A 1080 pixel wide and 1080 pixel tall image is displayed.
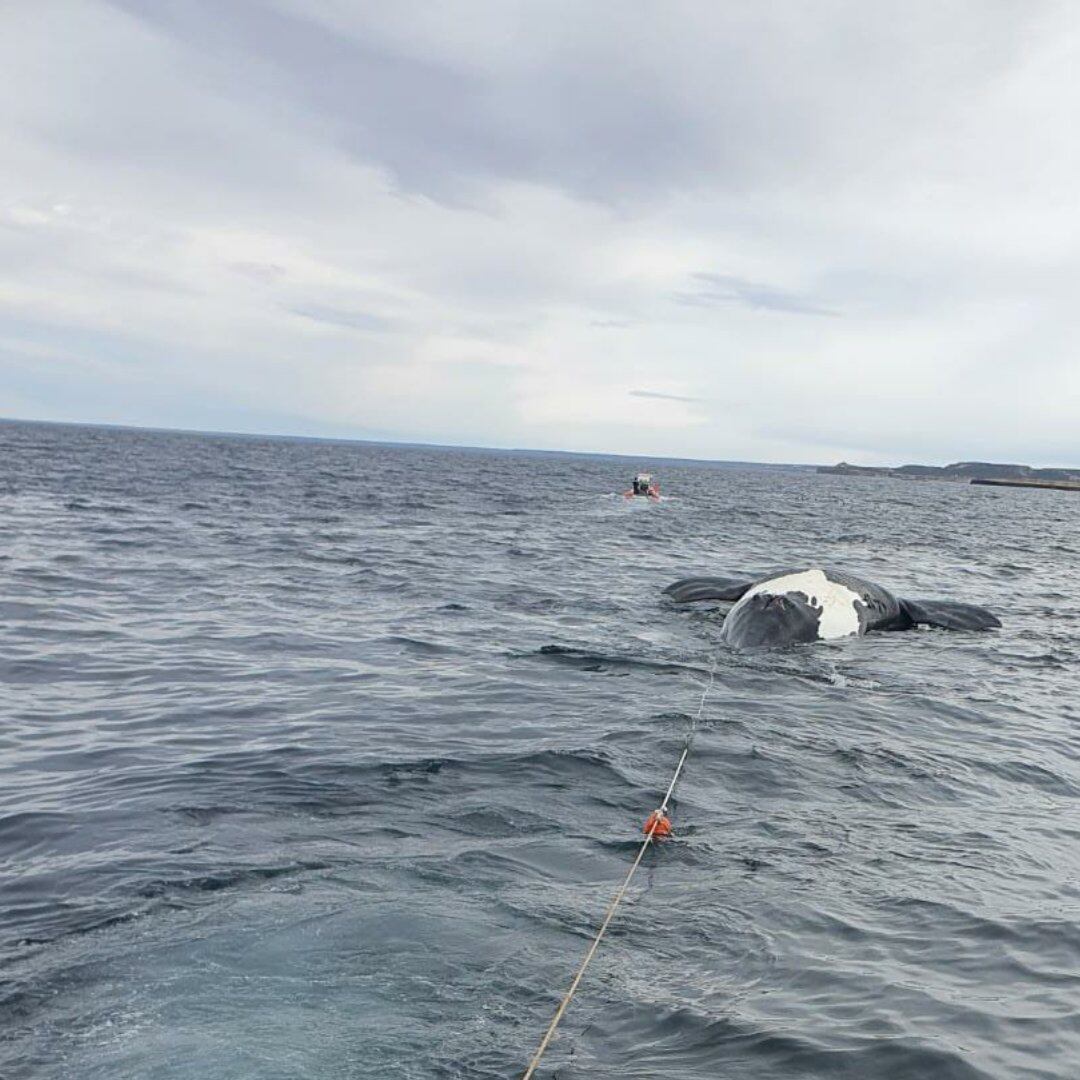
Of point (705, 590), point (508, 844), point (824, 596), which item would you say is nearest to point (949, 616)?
point (824, 596)

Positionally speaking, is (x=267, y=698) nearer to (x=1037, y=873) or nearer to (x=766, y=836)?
(x=766, y=836)

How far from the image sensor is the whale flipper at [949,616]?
16391mm

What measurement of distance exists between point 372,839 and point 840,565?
20.5 meters

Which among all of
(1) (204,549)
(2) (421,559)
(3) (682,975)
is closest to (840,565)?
(2) (421,559)

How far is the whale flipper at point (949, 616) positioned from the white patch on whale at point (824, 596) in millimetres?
1131

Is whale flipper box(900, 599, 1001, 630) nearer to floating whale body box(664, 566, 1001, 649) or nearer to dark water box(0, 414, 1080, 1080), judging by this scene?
floating whale body box(664, 566, 1001, 649)

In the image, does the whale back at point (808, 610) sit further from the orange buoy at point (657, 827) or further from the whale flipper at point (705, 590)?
the orange buoy at point (657, 827)

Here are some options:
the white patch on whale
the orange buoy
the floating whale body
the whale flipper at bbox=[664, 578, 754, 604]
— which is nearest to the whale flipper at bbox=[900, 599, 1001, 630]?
the floating whale body

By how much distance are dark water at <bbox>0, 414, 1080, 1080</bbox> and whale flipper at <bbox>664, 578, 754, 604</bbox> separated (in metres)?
1.30

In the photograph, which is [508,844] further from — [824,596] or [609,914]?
[824,596]

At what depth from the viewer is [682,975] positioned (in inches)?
202

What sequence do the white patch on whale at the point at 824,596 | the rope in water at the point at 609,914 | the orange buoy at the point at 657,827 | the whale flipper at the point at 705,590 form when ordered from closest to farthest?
the rope in water at the point at 609,914 → the orange buoy at the point at 657,827 → the white patch on whale at the point at 824,596 → the whale flipper at the point at 705,590

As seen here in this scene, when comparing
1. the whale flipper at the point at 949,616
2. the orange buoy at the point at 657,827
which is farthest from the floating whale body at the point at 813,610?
the orange buoy at the point at 657,827

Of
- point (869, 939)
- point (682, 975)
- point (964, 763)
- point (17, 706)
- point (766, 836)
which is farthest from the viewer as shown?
point (17, 706)
